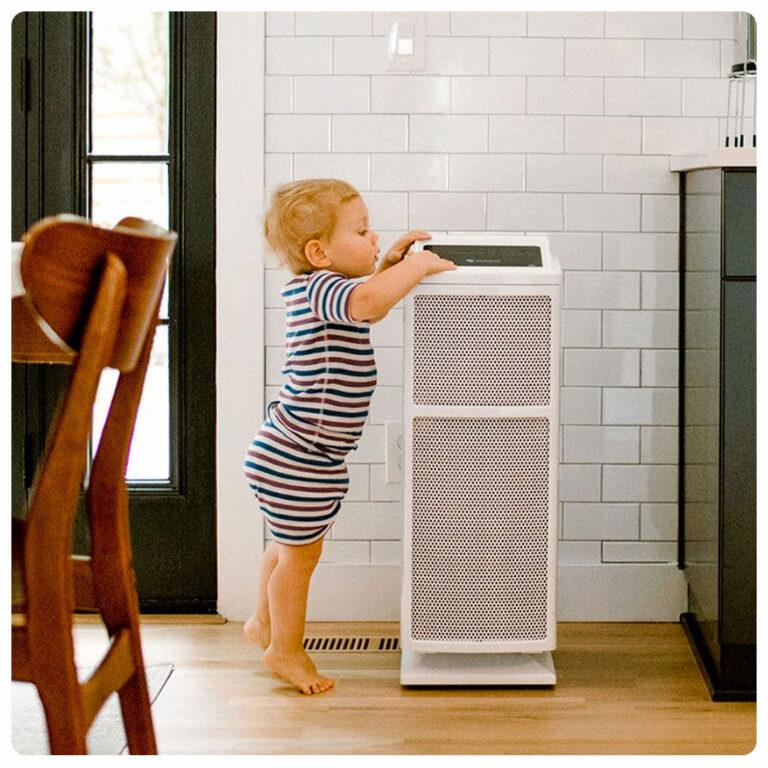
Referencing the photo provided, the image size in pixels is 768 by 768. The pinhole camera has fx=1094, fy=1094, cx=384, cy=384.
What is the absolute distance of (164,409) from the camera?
2.89 metres

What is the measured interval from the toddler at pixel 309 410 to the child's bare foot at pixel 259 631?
7 centimetres

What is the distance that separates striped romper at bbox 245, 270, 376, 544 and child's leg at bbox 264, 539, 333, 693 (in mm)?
40

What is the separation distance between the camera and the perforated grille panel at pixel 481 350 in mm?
2271

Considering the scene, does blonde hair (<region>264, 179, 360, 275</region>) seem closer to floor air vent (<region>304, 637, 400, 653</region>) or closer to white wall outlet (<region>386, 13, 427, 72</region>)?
white wall outlet (<region>386, 13, 427, 72</region>)

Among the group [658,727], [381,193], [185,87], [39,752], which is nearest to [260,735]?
[39,752]

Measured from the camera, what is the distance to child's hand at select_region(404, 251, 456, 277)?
2242 millimetres

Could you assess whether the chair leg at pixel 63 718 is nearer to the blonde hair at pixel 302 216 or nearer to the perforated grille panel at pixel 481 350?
the perforated grille panel at pixel 481 350

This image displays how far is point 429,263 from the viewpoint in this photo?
7.38 feet

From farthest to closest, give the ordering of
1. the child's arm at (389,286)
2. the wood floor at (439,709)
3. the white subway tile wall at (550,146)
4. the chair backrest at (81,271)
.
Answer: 1. the white subway tile wall at (550,146)
2. the child's arm at (389,286)
3. the wood floor at (439,709)
4. the chair backrest at (81,271)

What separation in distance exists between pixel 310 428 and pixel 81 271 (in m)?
1.14

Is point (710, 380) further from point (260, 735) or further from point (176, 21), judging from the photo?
point (176, 21)

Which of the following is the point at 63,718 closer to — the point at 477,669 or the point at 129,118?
the point at 477,669

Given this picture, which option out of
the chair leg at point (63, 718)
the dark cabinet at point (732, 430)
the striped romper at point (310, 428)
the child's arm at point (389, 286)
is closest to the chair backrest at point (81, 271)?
the chair leg at point (63, 718)

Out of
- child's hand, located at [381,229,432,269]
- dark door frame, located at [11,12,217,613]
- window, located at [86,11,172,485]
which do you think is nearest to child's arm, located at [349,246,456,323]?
child's hand, located at [381,229,432,269]
